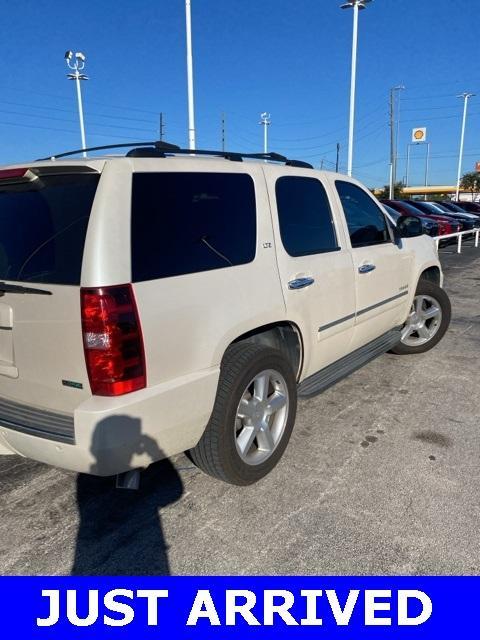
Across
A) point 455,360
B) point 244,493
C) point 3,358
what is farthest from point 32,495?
point 455,360

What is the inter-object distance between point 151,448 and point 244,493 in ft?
2.72

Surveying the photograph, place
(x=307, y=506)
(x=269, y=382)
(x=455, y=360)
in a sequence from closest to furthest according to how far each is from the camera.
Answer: (x=307, y=506) < (x=269, y=382) < (x=455, y=360)

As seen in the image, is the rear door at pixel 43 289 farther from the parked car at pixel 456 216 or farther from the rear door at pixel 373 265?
the parked car at pixel 456 216

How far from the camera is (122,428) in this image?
2.13 m

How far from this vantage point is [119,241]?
2111 millimetres

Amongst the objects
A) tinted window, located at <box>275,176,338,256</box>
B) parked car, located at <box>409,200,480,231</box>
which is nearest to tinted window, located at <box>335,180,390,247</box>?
tinted window, located at <box>275,176,338,256</box>

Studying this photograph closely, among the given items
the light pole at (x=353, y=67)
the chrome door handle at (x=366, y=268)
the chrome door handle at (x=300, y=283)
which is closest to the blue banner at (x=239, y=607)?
the chrome door handle at (x=300, y=283)

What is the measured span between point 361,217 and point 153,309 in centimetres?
254

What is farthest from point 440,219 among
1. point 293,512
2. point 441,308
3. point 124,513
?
point 124,513

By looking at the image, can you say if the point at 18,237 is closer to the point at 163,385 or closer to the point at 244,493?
the point at 163,385

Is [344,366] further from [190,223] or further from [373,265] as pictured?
[190,223]

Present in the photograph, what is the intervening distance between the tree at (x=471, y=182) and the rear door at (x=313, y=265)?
77.4m

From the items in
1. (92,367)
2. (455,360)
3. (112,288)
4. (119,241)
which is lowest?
(455,360)

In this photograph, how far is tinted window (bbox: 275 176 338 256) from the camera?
123 inches
